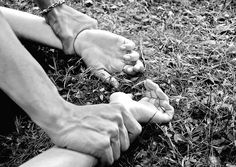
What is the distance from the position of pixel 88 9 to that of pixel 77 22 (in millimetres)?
740

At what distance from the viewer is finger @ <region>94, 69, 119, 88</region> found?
2.60 m

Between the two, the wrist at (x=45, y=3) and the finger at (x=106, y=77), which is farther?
the wrist at (x=45, y=3)

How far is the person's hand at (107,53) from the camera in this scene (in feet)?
8.75

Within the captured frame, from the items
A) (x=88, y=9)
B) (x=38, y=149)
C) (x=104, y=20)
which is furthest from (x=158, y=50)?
(x=38, y=149)

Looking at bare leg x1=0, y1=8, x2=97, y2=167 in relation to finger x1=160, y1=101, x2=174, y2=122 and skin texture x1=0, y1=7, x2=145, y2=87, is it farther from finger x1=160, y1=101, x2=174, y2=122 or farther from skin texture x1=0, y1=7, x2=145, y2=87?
skin texture x1=0, y1=7, x2=145, y2=87

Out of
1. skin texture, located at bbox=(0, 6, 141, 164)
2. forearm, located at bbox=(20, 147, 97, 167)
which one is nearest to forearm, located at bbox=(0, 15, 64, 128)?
skin texture, located at bbox=(0, 6, 141, 164)

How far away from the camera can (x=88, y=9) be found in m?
3.59

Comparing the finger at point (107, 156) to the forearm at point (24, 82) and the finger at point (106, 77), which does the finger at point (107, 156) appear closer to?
the forearm at point (24, 82)

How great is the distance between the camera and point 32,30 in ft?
9.35

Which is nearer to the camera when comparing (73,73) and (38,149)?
(38,149)

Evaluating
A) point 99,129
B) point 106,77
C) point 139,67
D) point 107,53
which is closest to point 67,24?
point 107,53

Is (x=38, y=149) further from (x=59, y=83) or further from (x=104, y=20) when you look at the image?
(x=104, y=20)

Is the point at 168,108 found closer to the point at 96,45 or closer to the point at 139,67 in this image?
the point at 139,67

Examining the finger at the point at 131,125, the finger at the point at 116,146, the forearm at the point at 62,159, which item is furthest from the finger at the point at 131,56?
the forearm at the point at 62,159
